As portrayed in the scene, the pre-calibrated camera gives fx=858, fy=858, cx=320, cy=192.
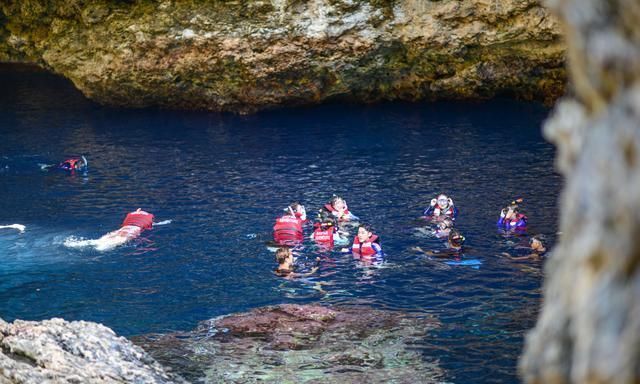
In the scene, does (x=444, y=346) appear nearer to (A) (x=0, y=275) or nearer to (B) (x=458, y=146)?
(A) (x=0, y=275)

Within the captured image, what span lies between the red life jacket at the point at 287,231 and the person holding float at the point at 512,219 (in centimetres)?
483

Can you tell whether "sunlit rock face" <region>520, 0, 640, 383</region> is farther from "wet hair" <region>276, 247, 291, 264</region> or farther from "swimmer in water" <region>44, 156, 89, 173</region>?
"swimmer in water" <region>44, 156, 89, 173</region>

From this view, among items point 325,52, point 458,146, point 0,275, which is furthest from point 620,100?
point 325,52

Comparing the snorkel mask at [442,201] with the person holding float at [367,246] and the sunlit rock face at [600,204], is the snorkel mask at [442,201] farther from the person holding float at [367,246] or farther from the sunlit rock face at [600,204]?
the sunlit rock face at [600,204]

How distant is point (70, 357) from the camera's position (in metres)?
10.1

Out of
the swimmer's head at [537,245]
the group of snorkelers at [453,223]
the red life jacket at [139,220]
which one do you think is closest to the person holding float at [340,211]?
the group of snorkelers at [453,223]

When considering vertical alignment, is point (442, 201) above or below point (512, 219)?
above

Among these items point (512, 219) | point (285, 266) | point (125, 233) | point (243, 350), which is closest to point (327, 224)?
point (285, 266)

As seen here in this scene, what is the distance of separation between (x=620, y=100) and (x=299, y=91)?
111 feet

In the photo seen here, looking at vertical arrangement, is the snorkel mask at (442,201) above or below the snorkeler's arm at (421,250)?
above

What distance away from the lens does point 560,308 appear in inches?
146

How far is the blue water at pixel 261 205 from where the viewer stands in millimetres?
16703

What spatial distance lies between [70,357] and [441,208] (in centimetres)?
1280

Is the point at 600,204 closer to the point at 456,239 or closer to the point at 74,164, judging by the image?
the point at 456,239
